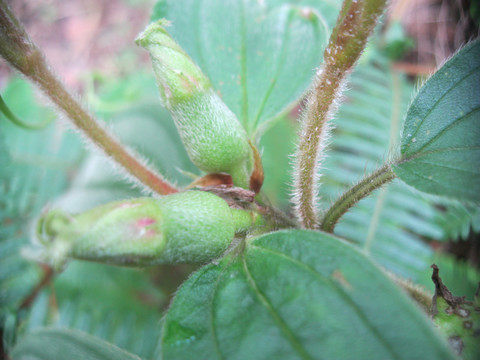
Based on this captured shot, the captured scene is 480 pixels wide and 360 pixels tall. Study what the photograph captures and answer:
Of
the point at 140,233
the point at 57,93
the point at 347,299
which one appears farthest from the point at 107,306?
the point at 347,299

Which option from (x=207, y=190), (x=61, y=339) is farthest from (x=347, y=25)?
(x=61, y=339)

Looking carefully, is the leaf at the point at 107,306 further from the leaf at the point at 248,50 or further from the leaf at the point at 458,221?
the leaf at the point at 458,221

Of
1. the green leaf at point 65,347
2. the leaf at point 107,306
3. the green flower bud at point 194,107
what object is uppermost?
the green flower bud at point 194,107

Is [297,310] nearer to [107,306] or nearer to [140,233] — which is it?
[140,233]

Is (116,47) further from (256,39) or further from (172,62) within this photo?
(172,62)

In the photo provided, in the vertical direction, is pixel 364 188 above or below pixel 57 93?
below

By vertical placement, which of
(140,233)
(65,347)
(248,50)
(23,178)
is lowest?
(65,347)

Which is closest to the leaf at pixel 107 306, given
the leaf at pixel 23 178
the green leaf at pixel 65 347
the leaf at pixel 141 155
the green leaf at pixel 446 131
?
the leaf at pixel 23 178
